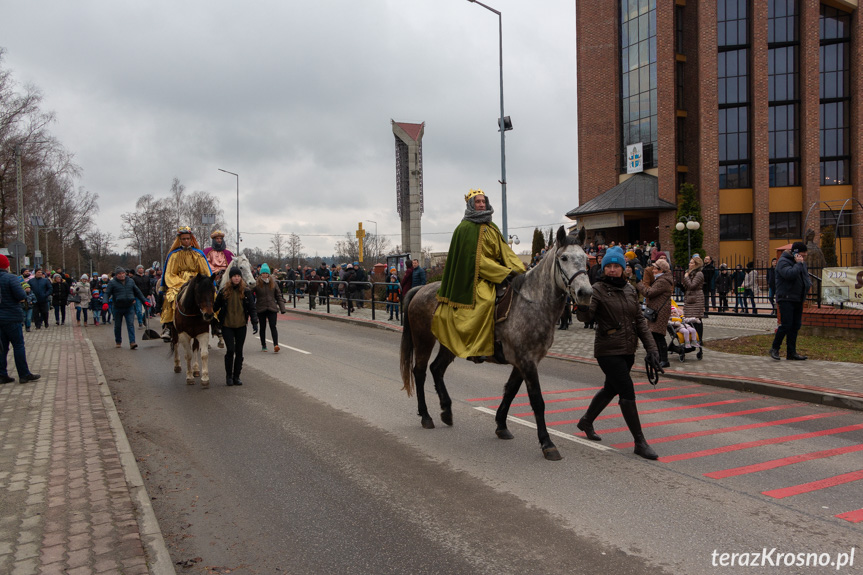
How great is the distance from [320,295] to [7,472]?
20709 mm

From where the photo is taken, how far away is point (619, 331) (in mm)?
5875

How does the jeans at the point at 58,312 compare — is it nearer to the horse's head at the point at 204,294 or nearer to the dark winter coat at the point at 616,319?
the horse's head at the point at 204,294

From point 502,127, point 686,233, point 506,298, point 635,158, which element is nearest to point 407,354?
point 506,298

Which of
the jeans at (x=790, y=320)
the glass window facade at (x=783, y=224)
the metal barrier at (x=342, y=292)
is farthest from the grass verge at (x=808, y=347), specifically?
the glass window facade at (x=783, y=224)

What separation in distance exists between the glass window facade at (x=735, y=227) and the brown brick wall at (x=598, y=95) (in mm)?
7218

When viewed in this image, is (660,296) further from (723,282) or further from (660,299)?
(723,282)

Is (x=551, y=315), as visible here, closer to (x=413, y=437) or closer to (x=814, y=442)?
(x=413, y=437)

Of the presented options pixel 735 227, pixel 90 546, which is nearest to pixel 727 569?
pixel 90 546

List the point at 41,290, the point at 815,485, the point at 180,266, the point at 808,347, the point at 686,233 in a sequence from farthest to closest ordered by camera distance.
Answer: the point at 686,233
the point at 41,290
the point at 808,347
the point at 180,266
the point at 815,485

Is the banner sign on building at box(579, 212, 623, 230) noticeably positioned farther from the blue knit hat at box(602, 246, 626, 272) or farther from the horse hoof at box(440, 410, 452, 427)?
the blue knit hat at box(602, 246, 626, 272)

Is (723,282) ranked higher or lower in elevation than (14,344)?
higher

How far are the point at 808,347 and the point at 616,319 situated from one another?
869cm

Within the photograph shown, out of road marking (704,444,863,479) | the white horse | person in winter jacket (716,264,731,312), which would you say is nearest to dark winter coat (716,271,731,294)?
person in winter jacket (716,264,731,312)

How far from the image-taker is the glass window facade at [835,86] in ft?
140
